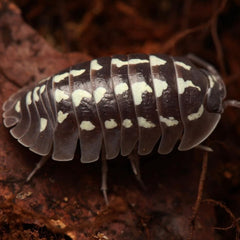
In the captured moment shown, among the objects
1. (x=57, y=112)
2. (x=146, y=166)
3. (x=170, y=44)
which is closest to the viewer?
(x=57, y=112)

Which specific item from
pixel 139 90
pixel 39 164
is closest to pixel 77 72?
pixel 139 90

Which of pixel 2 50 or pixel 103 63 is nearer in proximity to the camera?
pixel 103 63

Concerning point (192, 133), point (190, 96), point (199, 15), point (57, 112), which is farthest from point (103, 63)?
point (199, 15)

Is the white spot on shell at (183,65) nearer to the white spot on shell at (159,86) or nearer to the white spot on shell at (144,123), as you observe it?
the white spot on shell at (159,86)

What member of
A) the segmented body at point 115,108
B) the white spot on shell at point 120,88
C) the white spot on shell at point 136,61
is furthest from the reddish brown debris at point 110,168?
the white spot on shell at point 136,61

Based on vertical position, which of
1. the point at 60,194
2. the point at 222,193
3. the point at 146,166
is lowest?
the point at 222,193

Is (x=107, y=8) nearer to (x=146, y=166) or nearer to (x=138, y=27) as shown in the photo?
(x=138, y=27)

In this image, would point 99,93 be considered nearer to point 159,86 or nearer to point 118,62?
point 118,62
